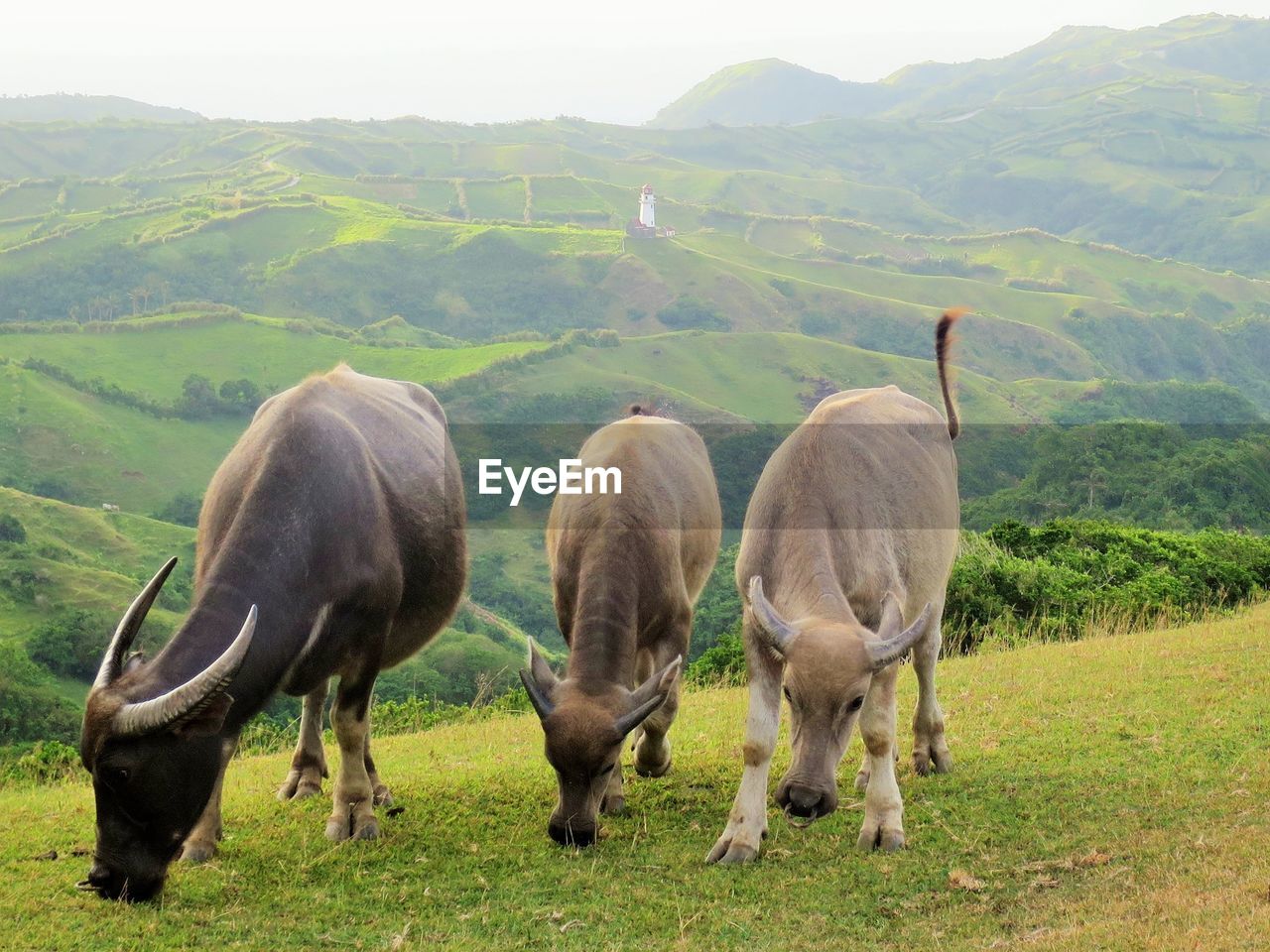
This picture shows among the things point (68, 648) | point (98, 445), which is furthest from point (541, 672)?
point (98, 445)

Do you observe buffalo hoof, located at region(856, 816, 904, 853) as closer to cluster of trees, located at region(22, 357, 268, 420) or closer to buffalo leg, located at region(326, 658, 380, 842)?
buffalo leg, located at region(326, 658, 380, 842)

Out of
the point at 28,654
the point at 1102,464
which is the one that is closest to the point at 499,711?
the point at 28,654

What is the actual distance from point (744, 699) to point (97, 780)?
27.7 ft

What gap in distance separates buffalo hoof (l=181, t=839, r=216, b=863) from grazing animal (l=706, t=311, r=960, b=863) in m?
3.15

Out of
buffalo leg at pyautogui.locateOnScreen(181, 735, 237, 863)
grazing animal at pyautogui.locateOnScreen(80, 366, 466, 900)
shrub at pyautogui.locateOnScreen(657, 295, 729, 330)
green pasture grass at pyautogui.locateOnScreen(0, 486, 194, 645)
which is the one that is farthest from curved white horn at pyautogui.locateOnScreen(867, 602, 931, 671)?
shrub at pyautogui.locateOnScreen(657, 295, 729, 330)

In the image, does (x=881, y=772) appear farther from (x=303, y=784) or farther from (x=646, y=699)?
(x=303, y=784)

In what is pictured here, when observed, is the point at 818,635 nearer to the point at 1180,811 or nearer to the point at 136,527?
the point at 1180,811

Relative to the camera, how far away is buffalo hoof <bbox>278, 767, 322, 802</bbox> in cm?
1039

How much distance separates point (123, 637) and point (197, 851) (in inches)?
72.3

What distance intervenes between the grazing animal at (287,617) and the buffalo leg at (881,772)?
10.6 feet

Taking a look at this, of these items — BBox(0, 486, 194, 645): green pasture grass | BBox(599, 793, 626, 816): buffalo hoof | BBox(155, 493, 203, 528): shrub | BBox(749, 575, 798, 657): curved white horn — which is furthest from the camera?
BBox(155, 493, 203, 528): shrub

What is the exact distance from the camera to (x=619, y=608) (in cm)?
906

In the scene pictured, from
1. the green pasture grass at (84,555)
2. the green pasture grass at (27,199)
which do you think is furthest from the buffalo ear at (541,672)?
the green pasture grass at (27,199)

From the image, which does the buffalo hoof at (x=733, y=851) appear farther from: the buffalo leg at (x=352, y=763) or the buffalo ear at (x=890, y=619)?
the buffalo leg at (x=352, y=763)
